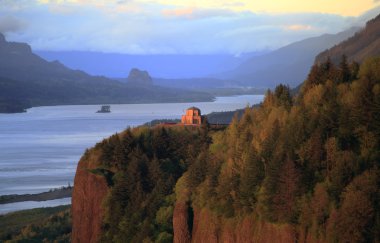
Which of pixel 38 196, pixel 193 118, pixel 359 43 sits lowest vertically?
pixel 38 196

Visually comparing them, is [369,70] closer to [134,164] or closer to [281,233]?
[281,233]

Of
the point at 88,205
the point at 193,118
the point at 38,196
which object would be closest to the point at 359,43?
the point at 38,196

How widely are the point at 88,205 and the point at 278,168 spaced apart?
1170cm

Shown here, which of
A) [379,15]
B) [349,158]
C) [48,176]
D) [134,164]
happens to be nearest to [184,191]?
[134,164]

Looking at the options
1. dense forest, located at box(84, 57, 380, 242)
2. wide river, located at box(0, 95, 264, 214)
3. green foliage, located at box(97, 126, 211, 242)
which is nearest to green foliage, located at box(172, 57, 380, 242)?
dense forest, located at box(84, 57, 380, 242)

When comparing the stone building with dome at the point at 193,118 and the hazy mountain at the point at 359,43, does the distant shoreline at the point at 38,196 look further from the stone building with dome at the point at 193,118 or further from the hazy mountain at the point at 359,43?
the hazy mountain at the point at 359,43

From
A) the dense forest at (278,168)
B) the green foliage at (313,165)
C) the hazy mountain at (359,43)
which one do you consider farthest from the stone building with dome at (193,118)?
the hazy mountain at (359,43)

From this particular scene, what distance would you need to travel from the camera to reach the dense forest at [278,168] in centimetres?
2108

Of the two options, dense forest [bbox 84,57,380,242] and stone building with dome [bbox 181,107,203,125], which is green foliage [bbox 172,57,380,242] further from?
stone building with dome [bbox 181,107,203,125]

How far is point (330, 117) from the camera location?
24062 mm

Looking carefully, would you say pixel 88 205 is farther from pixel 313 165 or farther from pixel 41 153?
pixel 41 153

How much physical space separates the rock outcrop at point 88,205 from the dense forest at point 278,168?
1.49ft

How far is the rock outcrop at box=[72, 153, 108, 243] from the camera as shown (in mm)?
32219

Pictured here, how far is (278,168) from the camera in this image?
23.1m
